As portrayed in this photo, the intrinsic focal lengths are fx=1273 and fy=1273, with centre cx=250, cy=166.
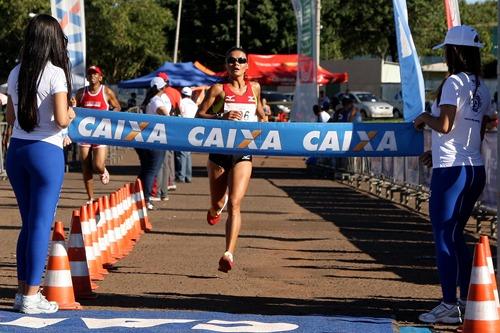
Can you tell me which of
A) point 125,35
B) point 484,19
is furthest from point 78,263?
point 484,19

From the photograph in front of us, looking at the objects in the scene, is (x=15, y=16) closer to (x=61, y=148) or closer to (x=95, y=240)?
(x=95, y=240)

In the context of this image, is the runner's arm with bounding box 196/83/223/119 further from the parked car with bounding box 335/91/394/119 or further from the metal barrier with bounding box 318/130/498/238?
the parked car with bounding box 335/91/394/119

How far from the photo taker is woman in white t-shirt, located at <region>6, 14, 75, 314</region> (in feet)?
27.9

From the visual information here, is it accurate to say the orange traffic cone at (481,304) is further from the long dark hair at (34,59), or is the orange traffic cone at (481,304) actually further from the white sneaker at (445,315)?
the long dark hair at (34,59)

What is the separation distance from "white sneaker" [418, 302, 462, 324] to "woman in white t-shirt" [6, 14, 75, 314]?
8.36 ft

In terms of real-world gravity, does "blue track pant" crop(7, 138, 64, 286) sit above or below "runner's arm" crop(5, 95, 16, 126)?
below

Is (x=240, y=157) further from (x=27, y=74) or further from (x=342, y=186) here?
(x=342, y=186)

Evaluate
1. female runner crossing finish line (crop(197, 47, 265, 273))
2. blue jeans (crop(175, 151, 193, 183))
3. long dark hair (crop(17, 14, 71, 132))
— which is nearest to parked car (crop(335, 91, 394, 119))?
blue jeans (crop(175, 151, 193, 183))

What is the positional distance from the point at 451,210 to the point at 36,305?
286 cm

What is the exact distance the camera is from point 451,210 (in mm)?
8562

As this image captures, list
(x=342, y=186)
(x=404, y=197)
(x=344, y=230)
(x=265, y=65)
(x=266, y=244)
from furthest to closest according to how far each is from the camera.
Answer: (x=265, y=65) → (x=342, y=186) → (x=404, y=197) → (x=344, y=230) → (x=266, y=244)

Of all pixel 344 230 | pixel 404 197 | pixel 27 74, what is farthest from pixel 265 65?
pixel 27 74

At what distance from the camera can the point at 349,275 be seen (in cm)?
1116

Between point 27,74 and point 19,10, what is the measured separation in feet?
197
